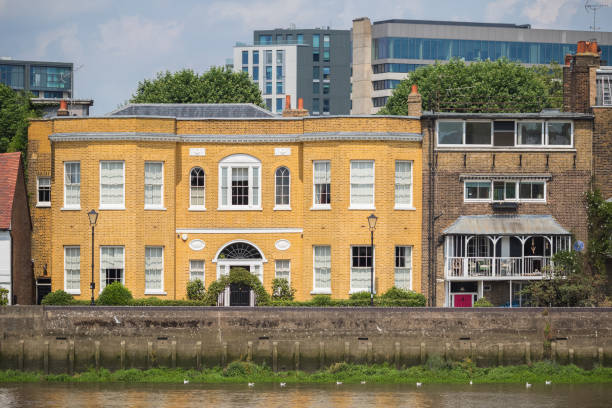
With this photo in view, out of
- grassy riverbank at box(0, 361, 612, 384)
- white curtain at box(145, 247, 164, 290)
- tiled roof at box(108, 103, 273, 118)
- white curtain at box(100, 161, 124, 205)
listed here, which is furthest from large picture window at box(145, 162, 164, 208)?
grassy riverbank at box(0, 361, 612, 384)

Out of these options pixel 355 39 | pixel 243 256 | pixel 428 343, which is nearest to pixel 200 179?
pixel 243 256

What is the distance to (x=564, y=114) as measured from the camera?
5703 cm

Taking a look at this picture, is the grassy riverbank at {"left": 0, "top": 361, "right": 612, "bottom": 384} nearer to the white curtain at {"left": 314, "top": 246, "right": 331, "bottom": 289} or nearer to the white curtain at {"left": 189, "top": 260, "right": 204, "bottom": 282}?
the white curtain at {"left": 314, "top": 246, "right": 331, "bottom": 289}

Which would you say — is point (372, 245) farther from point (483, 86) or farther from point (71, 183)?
point (483, 86)

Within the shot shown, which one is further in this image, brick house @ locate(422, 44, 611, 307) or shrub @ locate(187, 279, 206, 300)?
brick house @ locate(422, 44, 611, 307)

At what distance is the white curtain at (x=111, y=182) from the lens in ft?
183

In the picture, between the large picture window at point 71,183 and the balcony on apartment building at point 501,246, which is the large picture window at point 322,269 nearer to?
the balcony on apartment building at point 501,246

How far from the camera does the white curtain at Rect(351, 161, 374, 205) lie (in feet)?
184

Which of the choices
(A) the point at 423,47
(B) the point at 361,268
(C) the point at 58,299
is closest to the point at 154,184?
(C) the point at 58,299

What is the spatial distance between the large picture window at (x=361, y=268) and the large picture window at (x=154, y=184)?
9418mm

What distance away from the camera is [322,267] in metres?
56.1

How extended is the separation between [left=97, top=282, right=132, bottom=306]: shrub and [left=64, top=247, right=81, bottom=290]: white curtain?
3012 mm

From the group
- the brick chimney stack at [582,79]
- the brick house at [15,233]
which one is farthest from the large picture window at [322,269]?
the brick chimney stack at [582,79]

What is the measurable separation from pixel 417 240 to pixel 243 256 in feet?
27.2
